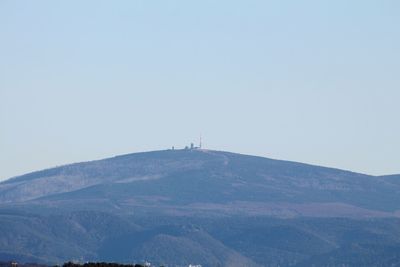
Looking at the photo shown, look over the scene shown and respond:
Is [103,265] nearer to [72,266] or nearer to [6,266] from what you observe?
[72,266]

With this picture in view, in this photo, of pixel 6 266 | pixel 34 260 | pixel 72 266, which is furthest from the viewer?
pixel 34 260

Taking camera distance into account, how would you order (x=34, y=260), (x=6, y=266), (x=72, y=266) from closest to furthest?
(x=72, y=266)
(x=6, y=266)
(x=34, y=260)

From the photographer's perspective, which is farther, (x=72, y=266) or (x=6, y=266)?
(x=6, y=266)

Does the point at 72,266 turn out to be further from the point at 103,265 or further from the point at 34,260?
the point at 34,260

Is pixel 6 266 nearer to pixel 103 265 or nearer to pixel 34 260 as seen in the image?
pixel 103 265

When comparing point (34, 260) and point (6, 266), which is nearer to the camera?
point (6, 266)

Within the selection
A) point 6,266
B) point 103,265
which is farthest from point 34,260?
point 103,265

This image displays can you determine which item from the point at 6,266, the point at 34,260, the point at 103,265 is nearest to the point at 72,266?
the point at 103,265

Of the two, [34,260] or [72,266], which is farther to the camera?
[34,260]

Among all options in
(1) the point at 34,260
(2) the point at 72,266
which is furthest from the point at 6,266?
(1) the point at 34,260
